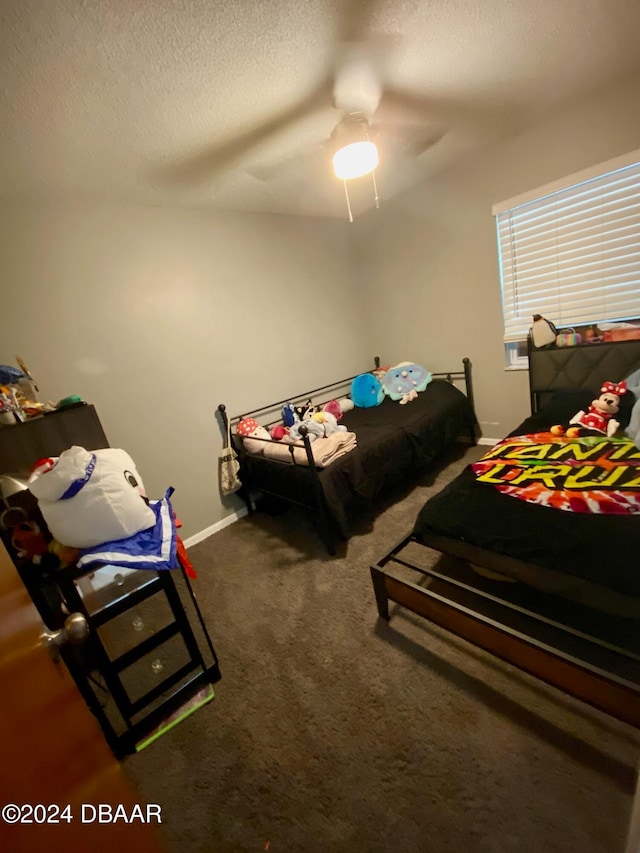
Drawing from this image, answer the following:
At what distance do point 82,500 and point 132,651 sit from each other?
24.8 inches

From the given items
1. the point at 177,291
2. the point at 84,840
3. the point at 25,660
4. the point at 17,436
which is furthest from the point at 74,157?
the point at 84,840

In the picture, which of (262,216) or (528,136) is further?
(262,216)

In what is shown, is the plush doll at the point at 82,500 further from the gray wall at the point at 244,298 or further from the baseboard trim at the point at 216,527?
the baseboard trim at the point at 216,527

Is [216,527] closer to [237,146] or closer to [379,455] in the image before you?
[379,455]

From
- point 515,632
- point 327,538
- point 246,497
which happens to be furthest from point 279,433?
point 515,632

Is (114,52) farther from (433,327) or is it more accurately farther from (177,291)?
(433,327)

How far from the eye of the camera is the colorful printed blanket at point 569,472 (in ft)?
4.50

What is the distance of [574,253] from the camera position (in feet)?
7.93

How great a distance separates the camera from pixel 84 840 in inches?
19.5

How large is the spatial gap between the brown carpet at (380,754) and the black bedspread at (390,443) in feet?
2.24

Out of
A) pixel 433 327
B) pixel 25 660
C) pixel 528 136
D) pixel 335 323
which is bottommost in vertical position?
pixel 25 660

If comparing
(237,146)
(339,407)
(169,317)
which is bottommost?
(339,407)

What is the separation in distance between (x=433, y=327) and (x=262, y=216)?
187 centimetres

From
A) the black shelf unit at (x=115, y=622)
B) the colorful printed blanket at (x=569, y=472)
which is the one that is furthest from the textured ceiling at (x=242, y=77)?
the colorful printed blanket at (x=569, y=472)
